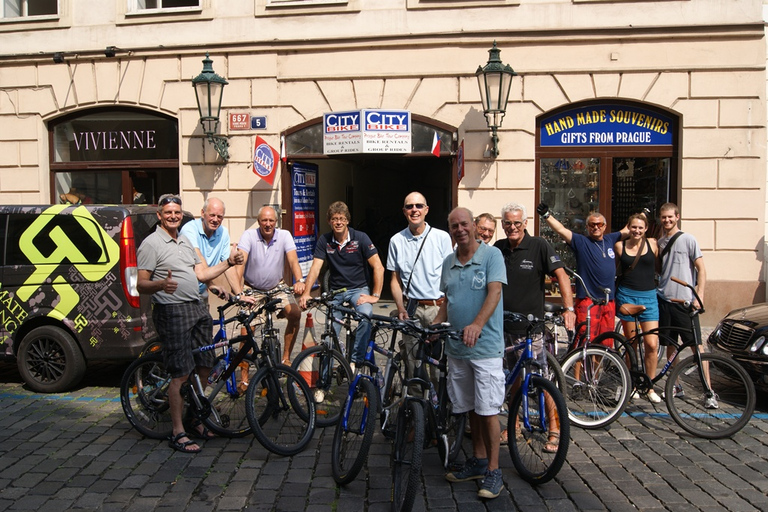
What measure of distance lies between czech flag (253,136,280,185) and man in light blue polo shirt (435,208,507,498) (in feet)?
23.7

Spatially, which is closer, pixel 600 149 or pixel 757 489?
pixel 757 489

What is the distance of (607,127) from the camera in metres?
11.0

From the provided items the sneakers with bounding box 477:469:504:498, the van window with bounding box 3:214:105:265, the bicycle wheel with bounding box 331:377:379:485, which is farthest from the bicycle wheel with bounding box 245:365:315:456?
→ the van window with bounding box 3:214:105:265

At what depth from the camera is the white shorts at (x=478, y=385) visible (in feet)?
14.1

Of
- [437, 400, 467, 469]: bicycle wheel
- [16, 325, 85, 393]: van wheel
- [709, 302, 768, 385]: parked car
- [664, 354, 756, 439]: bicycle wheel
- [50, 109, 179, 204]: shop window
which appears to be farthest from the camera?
[50, 109, 179, 204]: shop window

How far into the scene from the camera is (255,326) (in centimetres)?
560

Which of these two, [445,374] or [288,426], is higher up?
[445,374]

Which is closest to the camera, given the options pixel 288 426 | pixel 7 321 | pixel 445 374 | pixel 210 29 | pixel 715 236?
pixel 445 374

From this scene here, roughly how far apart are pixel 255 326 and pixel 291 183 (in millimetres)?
6345

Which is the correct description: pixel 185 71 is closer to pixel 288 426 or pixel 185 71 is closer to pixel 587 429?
pixel 288 426

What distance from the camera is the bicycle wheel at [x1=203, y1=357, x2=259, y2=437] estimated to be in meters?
5.41

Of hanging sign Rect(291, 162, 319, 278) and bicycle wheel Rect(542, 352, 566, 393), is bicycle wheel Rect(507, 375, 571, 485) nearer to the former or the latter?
bicycle wheel Rect(542, 352, 566, 393)

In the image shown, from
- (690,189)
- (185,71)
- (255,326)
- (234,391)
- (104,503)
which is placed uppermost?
(185,71)

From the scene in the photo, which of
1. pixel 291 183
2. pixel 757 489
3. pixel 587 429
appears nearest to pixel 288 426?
pixel 587 429
